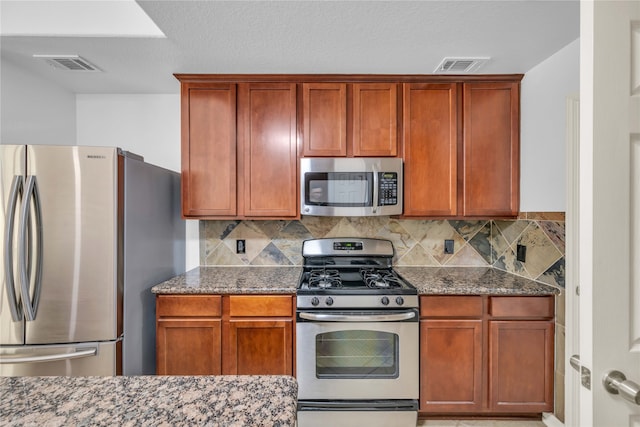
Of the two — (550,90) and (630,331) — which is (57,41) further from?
(550,90)

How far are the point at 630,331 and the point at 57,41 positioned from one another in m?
2.90

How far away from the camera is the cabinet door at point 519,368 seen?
1977 millimetres

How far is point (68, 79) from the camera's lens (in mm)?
2400

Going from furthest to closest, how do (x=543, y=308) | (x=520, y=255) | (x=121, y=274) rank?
(x=520, y=255) < (x=543, y=308) < (x=121, y=274)

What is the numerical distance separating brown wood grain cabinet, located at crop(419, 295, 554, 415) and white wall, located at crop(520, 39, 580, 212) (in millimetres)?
682

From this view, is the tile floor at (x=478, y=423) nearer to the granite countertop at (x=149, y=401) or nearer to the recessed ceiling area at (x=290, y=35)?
the granite countertop at (x=149, y=401)

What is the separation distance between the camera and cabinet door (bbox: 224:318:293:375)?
1979 millimetres

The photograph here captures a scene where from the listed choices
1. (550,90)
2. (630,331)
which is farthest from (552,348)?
(550,90)

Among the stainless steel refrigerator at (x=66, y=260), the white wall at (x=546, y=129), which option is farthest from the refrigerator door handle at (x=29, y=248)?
the white wall at (x=546, y=129)

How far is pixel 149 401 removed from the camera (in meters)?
0.73

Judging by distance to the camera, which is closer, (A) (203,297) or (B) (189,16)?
(B) (189,16)

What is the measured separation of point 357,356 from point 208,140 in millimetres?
1822

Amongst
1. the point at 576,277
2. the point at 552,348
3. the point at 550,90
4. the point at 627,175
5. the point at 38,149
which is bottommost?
the point at 552,348

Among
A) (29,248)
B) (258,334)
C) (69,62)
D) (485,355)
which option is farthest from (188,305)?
(485,355)
